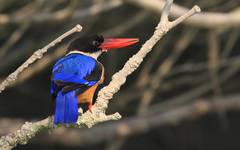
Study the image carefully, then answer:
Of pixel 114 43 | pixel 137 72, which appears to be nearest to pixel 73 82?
pixel 114 43

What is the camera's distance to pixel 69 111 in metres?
2.32

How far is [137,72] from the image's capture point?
544 cm

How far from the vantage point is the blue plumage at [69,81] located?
2.31m

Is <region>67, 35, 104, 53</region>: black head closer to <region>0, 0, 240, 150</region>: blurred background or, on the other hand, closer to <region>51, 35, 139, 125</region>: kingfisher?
<region>51, 35, 139, 125</region>: kingfisher

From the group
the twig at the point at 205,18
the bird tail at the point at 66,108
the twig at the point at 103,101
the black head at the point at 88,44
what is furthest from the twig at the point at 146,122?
the twig at the point at 103,101

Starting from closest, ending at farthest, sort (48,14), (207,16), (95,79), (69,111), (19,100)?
1. (69,111)
2. (95,79)
3. (207,16)
4. (48,14)
5. (19,100)

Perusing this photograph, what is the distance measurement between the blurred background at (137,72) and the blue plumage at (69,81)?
1.35 meters

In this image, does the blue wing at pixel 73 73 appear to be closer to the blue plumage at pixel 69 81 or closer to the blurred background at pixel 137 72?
the blue plumage at pixel 69 81

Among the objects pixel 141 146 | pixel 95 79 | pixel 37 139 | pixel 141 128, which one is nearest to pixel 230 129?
pixel 141 146

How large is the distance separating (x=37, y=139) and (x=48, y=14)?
1337 millimetres

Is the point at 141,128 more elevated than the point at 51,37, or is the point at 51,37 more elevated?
the point at 51,37

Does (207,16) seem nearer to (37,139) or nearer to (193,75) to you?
(193,75)

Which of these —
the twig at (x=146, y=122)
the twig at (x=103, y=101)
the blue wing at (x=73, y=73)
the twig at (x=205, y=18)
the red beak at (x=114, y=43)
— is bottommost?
the twig at (x=103, y=101)

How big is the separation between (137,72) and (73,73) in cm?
291
